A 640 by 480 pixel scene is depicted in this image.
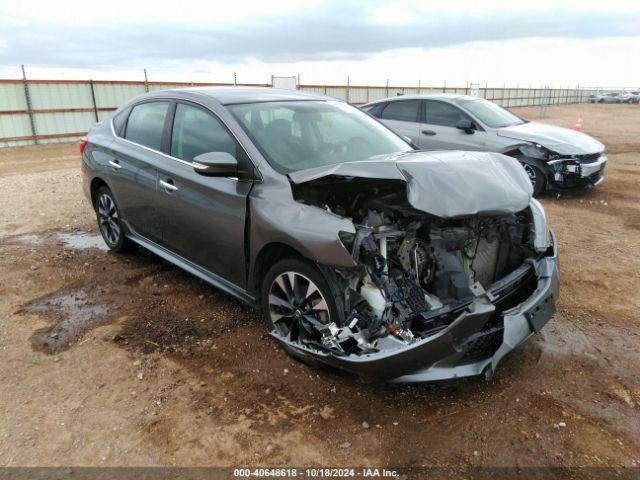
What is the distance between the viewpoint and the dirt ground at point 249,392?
8.13ft

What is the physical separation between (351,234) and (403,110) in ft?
22.6

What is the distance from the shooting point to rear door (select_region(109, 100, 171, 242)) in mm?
4141

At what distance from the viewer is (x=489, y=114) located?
8.41m

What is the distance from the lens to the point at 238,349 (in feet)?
11.2

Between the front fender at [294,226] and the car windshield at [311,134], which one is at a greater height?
the car windshield at [311,134]

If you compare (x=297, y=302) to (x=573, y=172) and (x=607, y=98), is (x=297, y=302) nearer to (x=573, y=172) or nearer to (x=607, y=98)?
(x=573, y=172)

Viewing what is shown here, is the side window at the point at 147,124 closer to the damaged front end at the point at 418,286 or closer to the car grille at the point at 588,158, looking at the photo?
the damaged front end at the point at 418,286

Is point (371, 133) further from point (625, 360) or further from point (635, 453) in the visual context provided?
point (635, 453)

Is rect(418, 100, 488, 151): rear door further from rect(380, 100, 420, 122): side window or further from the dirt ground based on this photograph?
the dirt ground

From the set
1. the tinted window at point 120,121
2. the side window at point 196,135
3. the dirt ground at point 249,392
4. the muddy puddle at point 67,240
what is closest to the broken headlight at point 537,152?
the dirt ground at point 249,392

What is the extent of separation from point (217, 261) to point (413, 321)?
164cm

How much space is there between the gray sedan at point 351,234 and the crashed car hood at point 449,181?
0.03ft

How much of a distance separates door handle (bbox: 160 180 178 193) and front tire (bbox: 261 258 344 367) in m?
1.21

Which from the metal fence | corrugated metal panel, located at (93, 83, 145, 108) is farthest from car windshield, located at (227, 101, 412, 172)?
corrugated metal panel, located at (93, 83, 145, 108)
